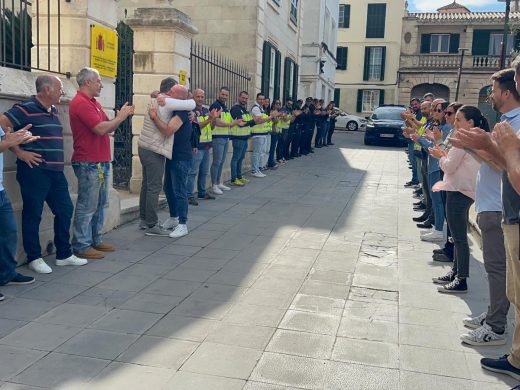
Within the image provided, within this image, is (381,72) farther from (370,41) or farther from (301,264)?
(301,264)

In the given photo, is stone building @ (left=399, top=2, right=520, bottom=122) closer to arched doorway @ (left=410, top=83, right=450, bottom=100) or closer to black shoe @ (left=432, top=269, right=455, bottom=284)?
arched doorway @ (left=410, top=83, right=450, bottom=100)

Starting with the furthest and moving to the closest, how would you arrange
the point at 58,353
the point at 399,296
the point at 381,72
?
the point at 381,72 → the point at 399,296 → the point at 58,353

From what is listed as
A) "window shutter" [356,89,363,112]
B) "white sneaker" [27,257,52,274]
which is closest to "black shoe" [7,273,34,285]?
"white sneaker" [27,257,52,274]

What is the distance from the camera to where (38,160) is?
215 inches

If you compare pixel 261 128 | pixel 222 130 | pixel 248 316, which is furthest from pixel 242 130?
pixel 248 316

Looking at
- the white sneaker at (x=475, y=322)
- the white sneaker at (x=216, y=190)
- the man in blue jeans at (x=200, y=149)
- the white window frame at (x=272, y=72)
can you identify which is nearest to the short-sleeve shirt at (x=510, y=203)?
the white sneaker at (x=475, y=322)

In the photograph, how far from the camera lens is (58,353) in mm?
3932

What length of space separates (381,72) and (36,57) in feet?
131

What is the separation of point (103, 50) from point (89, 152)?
1673 millimetres

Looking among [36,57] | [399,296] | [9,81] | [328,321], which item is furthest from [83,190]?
[399,296]

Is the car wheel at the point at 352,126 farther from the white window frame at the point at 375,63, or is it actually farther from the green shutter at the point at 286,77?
the green shutter at the point at 286,77

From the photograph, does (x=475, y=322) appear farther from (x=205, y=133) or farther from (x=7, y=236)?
(x=205, y=133)

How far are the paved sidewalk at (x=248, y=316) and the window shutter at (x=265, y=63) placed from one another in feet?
30.7

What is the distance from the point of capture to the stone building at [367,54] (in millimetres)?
43781
